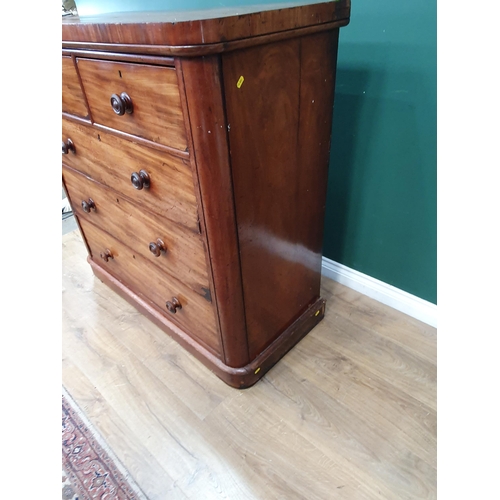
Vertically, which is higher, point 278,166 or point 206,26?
point 206,26

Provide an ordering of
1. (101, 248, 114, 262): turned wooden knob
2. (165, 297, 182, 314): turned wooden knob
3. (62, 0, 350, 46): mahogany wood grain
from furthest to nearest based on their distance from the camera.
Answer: (101, 248, 114, 262): turned wooden knob → (165, 297, 182, 314): turned wooden knob → (62, 0, 350, 46): mahogany wood grain

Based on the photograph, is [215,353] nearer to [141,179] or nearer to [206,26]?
[141,179]

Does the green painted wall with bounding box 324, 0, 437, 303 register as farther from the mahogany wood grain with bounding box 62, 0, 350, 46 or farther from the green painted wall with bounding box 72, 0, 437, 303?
the mahogany wood grain with bounding box 62, 0, 350, 46

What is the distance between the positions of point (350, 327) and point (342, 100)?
0.80 metres

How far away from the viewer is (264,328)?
1.20 metres

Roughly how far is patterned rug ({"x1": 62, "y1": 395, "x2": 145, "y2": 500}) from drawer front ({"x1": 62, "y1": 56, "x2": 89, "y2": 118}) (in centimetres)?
93

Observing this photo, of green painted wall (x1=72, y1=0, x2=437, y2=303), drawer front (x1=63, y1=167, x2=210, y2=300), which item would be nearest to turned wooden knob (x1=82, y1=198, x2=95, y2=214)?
drawer front (x1=63, y1=167, x2=210, y2=300)

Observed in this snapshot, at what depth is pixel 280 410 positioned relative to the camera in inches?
45.3

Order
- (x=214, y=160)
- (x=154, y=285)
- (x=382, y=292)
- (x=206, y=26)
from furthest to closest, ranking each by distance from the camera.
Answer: (x=382, y=292)
(x=154, y=285)
(x=214, y=160)
(x=206, y=26)

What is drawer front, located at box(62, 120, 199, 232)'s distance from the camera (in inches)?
34.9

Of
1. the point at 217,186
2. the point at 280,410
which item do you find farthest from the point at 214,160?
the point at 280,410

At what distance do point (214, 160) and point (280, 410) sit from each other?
783 millimetres
